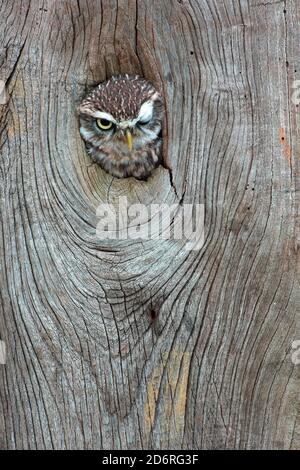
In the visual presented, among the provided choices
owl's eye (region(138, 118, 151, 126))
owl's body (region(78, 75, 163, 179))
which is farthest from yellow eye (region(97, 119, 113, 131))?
owl's eye (region(138, 118, 151, 126))

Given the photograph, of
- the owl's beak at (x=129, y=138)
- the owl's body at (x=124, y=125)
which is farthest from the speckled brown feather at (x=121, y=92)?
the owl's beak at (x=129, y=138)

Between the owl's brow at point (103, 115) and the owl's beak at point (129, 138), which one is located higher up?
the owl's brow at point (103, 115)

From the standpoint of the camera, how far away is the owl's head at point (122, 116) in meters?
2.58

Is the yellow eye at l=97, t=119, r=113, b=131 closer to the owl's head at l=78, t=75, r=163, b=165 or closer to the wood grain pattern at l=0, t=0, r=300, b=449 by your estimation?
the owl's head at l=78, t=75, r=163, b=165

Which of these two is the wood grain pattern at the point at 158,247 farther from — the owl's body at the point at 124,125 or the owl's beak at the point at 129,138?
the owl's beak at the point at 129,138

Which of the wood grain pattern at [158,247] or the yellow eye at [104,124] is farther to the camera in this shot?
the yellow eye at [104,124]

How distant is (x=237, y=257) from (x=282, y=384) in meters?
0.48

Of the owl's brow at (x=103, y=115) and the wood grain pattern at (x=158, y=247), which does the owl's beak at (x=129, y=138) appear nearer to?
the owl's brow at (x=103, y=115)

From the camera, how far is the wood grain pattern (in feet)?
8.27

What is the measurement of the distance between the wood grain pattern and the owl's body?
0.05 m

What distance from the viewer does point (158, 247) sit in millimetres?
2514

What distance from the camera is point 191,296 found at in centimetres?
254

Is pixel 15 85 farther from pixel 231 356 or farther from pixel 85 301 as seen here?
pixel 231 356

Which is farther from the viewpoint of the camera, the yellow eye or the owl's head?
the yellow eye
